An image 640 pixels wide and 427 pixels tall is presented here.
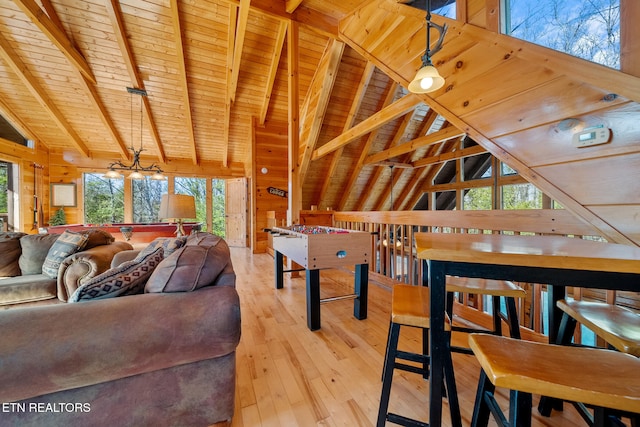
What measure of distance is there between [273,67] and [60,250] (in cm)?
435

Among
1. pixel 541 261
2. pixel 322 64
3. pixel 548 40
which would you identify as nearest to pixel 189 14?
pixel 322 64

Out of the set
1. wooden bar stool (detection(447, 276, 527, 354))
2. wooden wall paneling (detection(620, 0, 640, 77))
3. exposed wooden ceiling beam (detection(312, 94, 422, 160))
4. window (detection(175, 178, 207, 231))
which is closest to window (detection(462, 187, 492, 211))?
exposed wooden ceiling beam (detection(312, 94, 422, 160))

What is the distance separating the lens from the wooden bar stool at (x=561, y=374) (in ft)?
1.70

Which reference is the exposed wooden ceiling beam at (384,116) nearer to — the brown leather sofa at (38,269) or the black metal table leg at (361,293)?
the black metal table leg at (361,293)

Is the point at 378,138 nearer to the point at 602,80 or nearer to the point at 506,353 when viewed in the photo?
the point at 602,80

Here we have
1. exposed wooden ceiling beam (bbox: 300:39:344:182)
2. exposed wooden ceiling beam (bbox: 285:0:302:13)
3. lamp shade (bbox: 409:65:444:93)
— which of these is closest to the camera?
lamp shade (bbox: 409:65:444:93)

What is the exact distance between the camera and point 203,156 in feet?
23.4

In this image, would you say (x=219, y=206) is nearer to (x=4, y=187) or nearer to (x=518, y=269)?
(x=4, y=187)

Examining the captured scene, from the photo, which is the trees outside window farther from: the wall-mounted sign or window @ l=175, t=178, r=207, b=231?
the wall-mounted sign

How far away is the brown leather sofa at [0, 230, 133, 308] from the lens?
6.64 ft

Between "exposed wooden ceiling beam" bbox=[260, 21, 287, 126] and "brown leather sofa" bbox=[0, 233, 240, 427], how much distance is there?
443 cm

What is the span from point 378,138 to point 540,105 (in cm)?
402

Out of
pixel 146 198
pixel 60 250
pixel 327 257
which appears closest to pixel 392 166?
pixel 327 257

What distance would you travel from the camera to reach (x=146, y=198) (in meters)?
6.84
